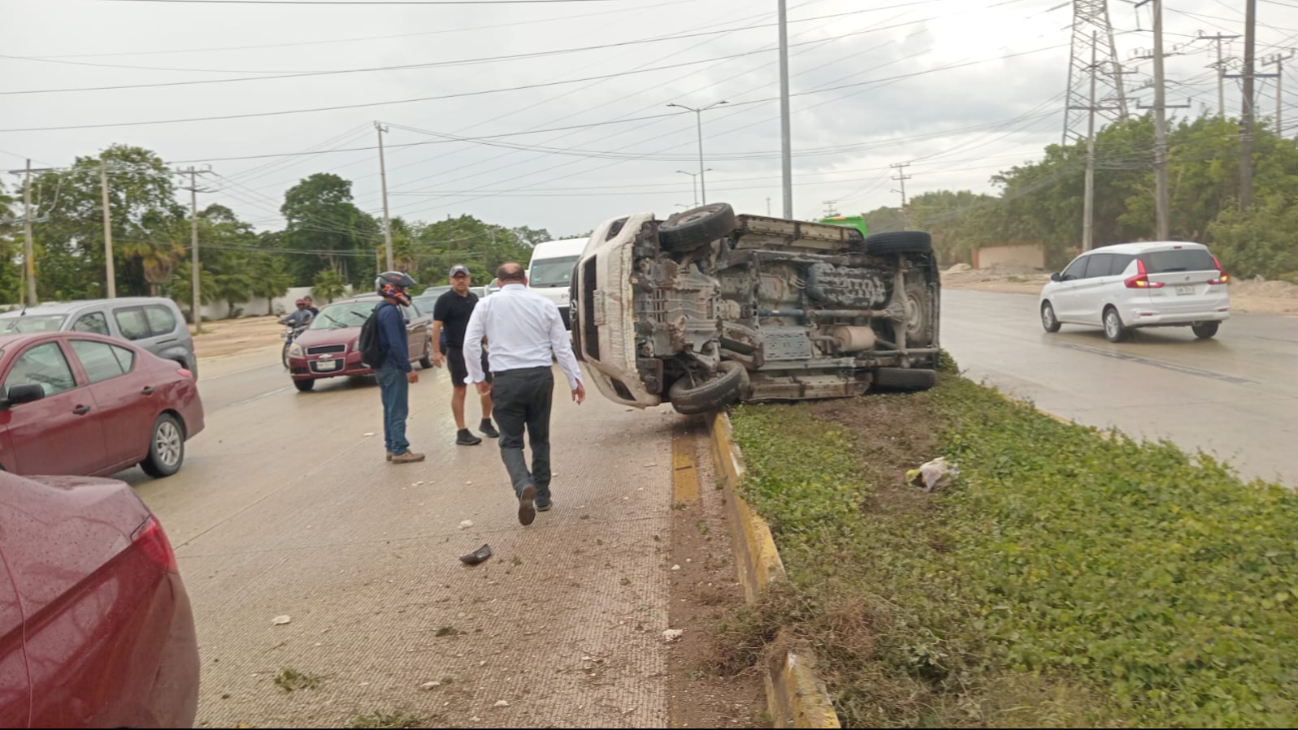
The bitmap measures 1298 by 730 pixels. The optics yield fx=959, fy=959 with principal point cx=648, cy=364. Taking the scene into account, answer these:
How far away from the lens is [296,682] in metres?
4.18

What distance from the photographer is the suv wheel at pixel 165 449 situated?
9.33m

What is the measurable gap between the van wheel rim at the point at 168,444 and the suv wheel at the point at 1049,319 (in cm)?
1603

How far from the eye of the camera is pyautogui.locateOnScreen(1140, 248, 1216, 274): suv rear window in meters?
16.0

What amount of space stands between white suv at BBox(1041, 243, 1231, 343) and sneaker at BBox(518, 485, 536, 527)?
1324 cm

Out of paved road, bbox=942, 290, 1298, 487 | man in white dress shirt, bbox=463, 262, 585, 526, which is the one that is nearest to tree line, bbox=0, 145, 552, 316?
paved road, bbox=942, 290, 1298, 487

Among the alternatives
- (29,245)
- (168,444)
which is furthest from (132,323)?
(29,245)

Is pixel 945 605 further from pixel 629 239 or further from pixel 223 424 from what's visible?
pixel 223 424

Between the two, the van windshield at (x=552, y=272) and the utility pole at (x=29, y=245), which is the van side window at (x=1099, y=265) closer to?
the van windshield at (x=552, y=272)

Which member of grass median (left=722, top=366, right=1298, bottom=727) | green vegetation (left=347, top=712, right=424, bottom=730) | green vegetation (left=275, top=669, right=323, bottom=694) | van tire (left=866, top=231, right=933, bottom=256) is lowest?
green vegetation (left=275, top=669, right=323, bottom=694)

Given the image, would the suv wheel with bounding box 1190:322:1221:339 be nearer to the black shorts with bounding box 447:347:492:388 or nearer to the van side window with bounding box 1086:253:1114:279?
the van side window with bounding box 1086:253:1114:279

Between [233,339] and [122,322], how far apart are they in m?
30.0

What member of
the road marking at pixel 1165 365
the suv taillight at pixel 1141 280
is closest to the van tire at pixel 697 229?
the road marking at pixel 1165 365

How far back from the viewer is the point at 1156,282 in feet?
52.2

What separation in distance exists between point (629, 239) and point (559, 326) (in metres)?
2.34
